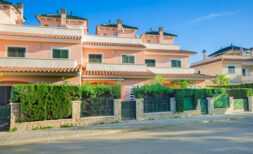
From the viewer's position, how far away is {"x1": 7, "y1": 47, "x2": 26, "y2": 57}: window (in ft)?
67.3

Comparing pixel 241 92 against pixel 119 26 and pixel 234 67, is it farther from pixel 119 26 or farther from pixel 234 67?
pixel 119 26

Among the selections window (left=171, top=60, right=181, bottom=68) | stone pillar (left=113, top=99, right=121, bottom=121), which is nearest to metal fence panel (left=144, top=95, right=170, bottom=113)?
stone pillar (left=113, top=99, right=121, bottom=121)

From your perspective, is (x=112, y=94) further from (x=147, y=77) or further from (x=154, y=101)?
(x=147, y=77)

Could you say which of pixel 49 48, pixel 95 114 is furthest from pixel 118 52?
pixel 95 114

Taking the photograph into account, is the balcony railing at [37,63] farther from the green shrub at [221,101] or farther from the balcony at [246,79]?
the balcony at [246,79]

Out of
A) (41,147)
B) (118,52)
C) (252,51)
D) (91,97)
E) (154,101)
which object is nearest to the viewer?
(41,147)

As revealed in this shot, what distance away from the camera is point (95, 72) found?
21516 millimetres

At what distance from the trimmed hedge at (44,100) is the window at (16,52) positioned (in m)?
9.39

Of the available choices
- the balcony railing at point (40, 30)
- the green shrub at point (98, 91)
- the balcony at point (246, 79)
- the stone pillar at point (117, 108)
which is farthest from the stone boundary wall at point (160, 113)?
the balcony at point (246, 79)

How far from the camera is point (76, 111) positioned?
45.7ft

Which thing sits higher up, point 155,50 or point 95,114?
point 155,50

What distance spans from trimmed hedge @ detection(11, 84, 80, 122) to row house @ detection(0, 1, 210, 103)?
16.7 feet

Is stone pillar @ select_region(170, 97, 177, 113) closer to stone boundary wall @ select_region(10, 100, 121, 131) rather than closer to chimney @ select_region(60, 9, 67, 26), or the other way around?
stone boundary wall @ select_region(10, 100, 121, 131)

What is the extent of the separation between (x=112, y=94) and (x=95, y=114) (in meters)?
1.77
